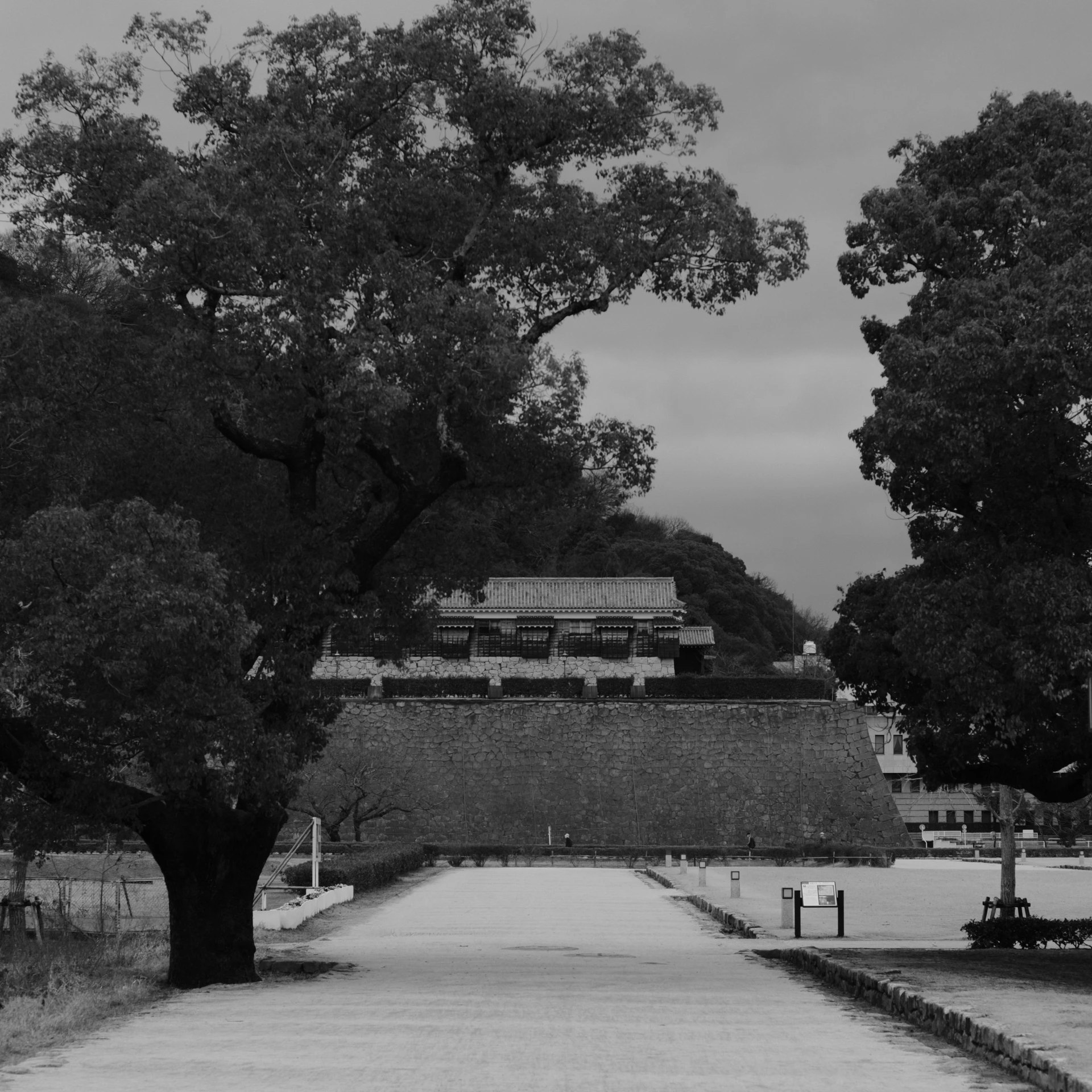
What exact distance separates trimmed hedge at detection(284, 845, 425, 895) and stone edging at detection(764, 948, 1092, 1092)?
14.0m

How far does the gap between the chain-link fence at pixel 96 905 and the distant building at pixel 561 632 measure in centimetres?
3190

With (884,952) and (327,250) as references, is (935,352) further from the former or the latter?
(884,952)

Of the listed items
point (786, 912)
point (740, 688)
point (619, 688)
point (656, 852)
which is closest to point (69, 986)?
point (786, 912)

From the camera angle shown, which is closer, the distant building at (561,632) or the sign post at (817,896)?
the sign post at (817,896)

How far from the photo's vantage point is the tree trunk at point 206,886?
1317 cm

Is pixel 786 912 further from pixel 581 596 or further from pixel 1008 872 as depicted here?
pixel 581 596

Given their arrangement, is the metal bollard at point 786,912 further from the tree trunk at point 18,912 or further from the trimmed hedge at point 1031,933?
the tree trunk at point 18,912

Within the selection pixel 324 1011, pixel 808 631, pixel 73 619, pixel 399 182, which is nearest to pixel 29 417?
pixel 73 619

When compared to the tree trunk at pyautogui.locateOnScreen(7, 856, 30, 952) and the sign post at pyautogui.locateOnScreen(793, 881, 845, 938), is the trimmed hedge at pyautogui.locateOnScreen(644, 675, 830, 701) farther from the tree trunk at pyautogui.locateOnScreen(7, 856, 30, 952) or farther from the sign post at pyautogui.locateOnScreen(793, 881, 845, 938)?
the tree trunk at pyautogui.locateOnScreen(7, 856, 30, 952)

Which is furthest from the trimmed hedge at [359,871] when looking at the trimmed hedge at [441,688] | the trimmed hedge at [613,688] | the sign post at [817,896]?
the trimmed hedge at [613,688]

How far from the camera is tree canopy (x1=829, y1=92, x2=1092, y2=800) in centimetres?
1215

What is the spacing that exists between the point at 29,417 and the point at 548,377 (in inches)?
172

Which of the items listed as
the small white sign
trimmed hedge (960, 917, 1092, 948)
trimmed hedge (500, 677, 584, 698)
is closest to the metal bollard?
the small white sign

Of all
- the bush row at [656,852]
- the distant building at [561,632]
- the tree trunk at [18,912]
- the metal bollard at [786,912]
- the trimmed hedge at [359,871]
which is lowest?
the bush row at [656,852]
